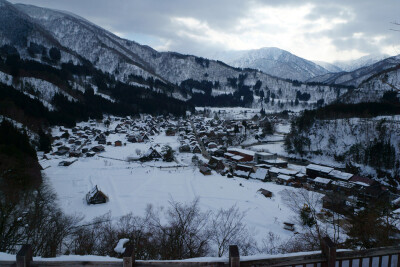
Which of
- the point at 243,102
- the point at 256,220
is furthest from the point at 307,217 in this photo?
the point at 243,102

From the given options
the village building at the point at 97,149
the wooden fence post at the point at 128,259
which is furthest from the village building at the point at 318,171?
the village building at the point at 97,149

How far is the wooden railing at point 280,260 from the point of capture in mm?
1902

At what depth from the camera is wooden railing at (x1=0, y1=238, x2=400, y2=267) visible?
74.9 inches

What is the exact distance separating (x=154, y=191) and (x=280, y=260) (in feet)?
48.8

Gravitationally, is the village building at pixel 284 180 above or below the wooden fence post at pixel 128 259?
below

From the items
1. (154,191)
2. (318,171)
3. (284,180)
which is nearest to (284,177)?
(284,180)

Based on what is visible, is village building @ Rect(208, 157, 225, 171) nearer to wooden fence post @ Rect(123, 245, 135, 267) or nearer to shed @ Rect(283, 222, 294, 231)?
shed @ Rect(283, 222, 294, 231)

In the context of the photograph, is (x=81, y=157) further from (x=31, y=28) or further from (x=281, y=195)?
(x=31, y=28)

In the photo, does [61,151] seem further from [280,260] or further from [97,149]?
[280,260]

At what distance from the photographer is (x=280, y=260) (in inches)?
80.0

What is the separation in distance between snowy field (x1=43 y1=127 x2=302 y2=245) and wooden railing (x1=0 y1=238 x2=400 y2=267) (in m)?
8.25

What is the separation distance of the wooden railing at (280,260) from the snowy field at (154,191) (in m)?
8.25

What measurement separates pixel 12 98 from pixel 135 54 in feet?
405

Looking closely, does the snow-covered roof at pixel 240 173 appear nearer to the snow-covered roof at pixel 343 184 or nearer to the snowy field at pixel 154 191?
the snowy field at pixel 154 191
